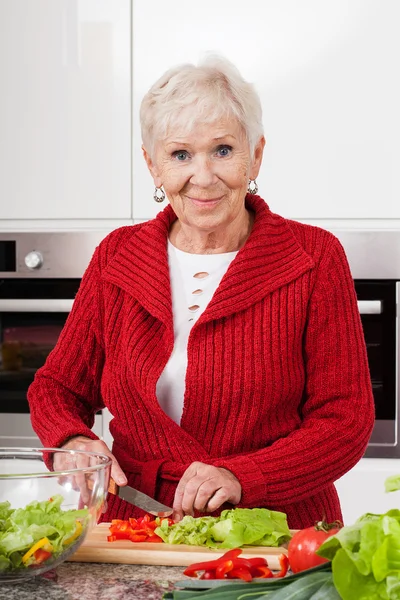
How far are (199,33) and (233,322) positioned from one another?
1179mm

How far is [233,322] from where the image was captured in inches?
67.2

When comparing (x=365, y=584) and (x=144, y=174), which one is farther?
Result: (x=144, y=174)

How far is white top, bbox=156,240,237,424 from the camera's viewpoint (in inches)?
67.6

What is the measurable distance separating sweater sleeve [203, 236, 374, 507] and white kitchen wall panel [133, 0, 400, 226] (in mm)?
833

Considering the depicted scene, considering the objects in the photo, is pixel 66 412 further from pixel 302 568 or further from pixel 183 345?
pixel 302 568

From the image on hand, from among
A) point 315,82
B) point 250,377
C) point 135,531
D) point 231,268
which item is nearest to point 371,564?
point 135,531

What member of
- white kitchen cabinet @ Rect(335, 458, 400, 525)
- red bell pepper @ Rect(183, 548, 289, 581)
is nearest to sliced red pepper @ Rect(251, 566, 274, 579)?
red bell pepper @ Rect(183, 548, 289, 581)

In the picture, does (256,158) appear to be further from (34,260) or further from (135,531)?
(34,260)

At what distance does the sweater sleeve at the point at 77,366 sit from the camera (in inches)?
Answer: 70.2

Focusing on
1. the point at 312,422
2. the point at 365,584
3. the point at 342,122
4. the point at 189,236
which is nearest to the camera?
the point at 365,584

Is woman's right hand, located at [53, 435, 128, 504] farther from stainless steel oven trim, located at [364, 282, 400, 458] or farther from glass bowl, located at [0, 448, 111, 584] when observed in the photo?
stainless steel oven trim, located at [364, 282, 400, 458]

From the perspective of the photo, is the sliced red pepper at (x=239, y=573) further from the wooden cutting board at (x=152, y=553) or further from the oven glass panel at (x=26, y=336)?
the oven glass panel at (x=26, y=336)

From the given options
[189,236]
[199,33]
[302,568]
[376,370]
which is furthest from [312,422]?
[199,33]

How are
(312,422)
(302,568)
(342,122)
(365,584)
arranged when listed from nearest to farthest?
(365,584)
(302,568)
(312,422)
(342,122)
